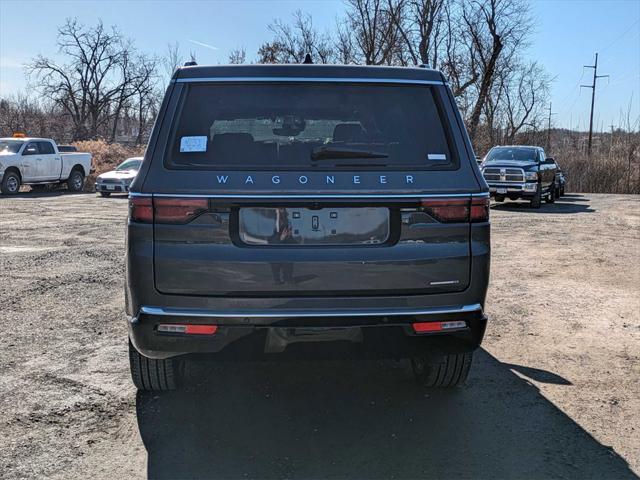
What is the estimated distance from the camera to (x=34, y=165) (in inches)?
881

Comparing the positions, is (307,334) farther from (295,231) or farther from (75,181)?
(75,181)

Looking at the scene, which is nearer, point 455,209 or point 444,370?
point 455,209

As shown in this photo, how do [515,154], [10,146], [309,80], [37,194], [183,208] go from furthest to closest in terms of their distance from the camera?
[37,194]
[10,146]
[515,154]
[309,80]
[183,208]

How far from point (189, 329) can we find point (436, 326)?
4.09ft

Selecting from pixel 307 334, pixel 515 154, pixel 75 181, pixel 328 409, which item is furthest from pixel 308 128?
pixel 75 181

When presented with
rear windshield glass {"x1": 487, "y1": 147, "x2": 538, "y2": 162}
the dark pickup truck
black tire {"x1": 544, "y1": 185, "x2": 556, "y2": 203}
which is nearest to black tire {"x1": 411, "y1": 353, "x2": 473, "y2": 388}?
the dark pickup truck

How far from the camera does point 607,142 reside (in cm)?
3291

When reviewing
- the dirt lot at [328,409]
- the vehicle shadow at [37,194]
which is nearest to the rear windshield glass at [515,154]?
the dirt lot at [328,409]

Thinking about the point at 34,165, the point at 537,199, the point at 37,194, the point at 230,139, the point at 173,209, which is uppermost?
the point at 230,139

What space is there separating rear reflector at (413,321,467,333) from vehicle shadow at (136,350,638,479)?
0.66 meters

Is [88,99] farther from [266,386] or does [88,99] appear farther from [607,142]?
[266,386]

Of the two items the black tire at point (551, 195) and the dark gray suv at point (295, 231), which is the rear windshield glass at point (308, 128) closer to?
the dark gray suv at point (295, 231)

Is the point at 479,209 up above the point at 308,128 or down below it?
below

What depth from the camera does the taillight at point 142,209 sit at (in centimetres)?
302
